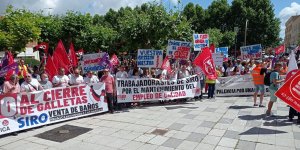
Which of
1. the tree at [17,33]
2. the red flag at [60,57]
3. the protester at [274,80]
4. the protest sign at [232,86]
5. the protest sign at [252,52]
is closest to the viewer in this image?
the protester at [274,80]

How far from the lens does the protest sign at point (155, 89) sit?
10547 millimetres

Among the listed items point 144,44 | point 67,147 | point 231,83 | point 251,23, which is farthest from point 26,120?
point 251,23

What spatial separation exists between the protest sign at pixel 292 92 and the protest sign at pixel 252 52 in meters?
7.77

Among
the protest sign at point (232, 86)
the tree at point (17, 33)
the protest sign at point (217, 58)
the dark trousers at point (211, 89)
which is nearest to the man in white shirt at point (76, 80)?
the dark trousers at point (211, 89)

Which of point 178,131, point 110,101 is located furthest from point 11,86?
point 178,131

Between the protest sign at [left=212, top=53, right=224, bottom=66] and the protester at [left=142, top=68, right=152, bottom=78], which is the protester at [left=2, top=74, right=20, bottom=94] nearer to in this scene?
the protester at [left=142, top=68, right=152, bottom=78]

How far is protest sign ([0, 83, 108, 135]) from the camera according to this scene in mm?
7492

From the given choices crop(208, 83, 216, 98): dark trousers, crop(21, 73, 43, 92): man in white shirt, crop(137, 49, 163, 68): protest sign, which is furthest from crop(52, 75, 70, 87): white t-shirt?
crop(208, 83, 216, 98): dark trousers

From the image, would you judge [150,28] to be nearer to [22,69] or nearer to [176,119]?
[22,69]

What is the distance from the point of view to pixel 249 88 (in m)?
13.1

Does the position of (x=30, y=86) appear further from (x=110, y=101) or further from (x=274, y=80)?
(x=274, y=80)

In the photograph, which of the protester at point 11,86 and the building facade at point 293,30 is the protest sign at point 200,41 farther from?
the building facade at point 293,30

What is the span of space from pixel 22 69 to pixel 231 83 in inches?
345

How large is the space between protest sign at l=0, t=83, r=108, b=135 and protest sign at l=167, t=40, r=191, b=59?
350 cm
